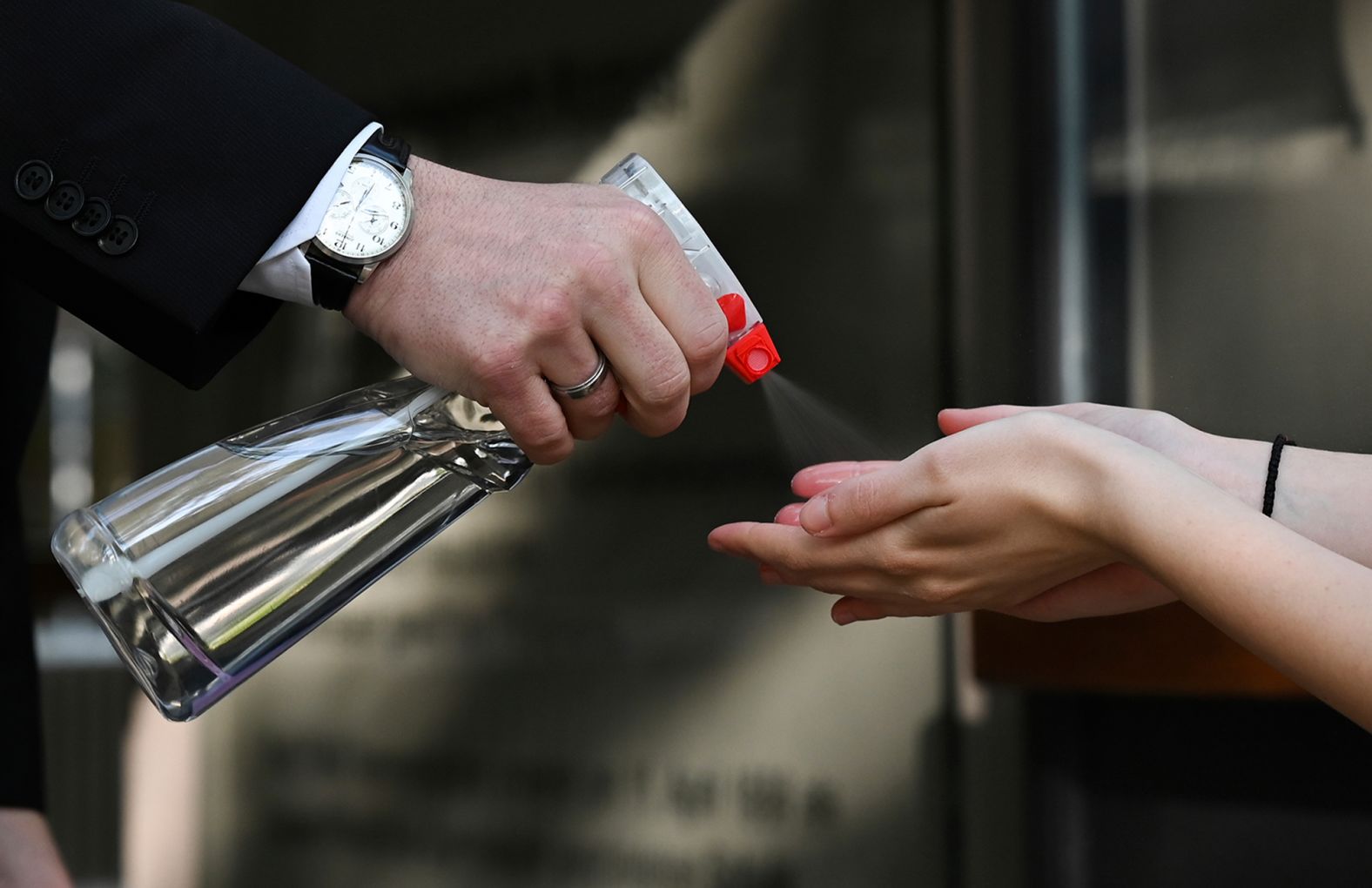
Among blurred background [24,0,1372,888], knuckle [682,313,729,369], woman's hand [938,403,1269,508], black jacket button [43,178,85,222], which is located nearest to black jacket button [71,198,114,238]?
black jacket button [43,178,85,222]

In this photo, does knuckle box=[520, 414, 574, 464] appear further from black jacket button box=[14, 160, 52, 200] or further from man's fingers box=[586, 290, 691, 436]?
black jacket button box=[14, 160, 52, 200]

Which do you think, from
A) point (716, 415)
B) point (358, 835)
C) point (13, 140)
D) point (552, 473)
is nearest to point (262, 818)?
point (358, 835)

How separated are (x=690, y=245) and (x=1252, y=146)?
626 mm

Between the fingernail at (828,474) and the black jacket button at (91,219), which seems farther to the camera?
the fingernail at (828,474)

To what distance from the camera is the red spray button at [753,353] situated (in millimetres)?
721

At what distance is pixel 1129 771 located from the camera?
45.4 inches

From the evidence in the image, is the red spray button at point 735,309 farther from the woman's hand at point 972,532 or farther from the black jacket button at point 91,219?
the black jacket button at point 91,219

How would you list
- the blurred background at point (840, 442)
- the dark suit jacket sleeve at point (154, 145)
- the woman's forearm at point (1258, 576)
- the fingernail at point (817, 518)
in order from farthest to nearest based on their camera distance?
the blurred background at point (840, 442)
the fingernail at point (817, 518)
the dark suit jacket sleeve at point (154, 145)
the woman's forearm at point (1258, 576)

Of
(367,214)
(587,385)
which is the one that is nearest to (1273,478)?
(587,385)

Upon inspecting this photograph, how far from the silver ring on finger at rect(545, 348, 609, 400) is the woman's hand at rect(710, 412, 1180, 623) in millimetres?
171

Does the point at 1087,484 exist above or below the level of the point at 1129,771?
above

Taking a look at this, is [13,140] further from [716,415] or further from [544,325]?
[716,415]

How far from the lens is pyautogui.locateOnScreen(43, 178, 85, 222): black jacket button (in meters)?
0.64

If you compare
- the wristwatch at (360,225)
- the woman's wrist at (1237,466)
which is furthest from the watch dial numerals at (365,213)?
the woman's wrist at (1237,466)
